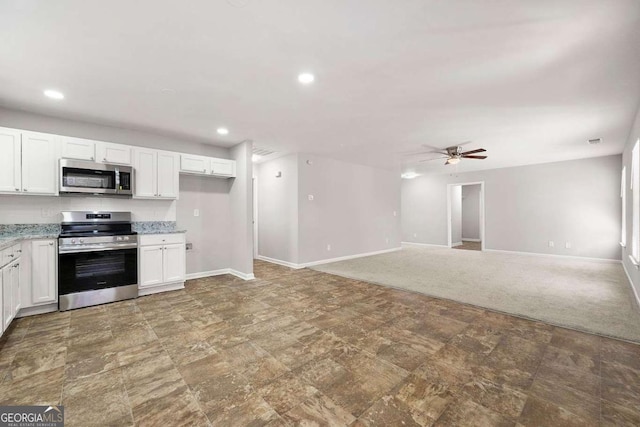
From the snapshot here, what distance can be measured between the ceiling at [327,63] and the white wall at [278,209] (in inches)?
69.3

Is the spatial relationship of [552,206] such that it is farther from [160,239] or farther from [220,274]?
[160,239]

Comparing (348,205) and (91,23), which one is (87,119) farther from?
(348,205)

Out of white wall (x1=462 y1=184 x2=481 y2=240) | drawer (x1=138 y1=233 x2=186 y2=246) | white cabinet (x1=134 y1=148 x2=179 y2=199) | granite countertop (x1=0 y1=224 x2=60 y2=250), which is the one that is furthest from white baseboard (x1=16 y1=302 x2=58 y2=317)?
white wall (x1=462 y1=184 x2=481 y2=240)

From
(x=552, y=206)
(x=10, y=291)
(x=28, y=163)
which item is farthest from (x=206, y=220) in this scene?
→ (x=552, y=206)

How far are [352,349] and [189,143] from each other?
4.34 m

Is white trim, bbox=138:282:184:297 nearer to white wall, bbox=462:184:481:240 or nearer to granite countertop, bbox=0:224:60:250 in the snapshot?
granite countertop, bbox=0:224:60:250

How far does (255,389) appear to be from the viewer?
184cm

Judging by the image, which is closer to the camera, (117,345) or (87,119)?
(117,345)

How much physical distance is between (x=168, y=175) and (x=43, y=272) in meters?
1.90

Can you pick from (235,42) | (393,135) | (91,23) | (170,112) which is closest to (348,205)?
(393,135)

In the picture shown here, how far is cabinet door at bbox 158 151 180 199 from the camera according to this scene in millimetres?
4188

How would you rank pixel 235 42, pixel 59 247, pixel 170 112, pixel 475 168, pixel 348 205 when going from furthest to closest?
pixel 475 168, pixel 348 205, pixel 170 112, pixel 59 247, pixel 235 42

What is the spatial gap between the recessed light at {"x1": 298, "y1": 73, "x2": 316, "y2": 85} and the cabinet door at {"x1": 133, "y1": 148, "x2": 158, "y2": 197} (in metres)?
2.76

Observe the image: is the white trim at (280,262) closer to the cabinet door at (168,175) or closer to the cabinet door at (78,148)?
the cabinet door at (168,175)
